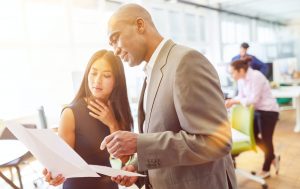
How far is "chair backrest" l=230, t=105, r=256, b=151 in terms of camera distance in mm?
2826

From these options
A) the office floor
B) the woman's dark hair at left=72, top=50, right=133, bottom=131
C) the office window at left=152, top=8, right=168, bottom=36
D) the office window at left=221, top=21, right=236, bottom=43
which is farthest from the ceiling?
the woman's dark hair at left=72, top=50, right=133, bottom=131

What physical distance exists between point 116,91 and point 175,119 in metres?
0.82

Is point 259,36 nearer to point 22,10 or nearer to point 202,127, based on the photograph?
point 22,10

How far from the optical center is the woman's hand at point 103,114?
1.57 meters

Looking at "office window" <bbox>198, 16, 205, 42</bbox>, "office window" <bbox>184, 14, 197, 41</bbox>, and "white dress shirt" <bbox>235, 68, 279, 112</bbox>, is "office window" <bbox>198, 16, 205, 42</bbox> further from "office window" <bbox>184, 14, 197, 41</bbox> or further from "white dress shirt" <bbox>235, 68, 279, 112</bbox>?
"white dress shirt" <bbox>235, 68, 279, 112</bbox>

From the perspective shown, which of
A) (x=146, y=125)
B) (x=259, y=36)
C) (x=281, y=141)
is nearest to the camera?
(x=146, y=125)

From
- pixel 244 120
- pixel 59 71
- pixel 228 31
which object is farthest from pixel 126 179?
pixel 228 31

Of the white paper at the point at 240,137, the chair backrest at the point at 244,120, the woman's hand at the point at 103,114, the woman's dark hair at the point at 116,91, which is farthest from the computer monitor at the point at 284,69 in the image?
the woman's hand at the point at 103,114

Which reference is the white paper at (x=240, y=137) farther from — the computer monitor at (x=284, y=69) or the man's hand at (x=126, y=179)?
the computer monitor at (x=284, y=69)

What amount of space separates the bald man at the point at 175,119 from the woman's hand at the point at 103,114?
0.58 meters

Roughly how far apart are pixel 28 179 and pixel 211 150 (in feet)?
11.5

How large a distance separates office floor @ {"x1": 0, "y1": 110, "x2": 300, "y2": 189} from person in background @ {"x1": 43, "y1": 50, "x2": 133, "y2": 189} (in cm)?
204

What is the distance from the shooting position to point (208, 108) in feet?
2.92

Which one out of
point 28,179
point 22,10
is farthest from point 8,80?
point 28,179
